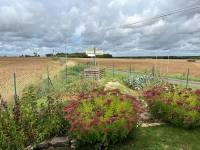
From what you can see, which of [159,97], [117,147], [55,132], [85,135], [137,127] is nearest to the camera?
[85,135]

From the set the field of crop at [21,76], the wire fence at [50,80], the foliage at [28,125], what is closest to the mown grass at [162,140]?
the foliage at [28,125]

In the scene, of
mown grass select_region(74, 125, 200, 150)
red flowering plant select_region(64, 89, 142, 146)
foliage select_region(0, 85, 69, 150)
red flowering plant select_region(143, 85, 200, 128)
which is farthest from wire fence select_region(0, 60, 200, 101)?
red flowering plant select_region(143, 85, 200, 128)

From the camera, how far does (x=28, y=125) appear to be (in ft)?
15.6

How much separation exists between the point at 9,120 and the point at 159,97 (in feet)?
12.8

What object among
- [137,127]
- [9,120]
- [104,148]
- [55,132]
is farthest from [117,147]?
[9,120]

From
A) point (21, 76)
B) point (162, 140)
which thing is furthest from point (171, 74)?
point (162, 140)

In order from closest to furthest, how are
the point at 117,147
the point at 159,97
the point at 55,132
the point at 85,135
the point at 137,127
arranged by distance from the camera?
the point at 85,135 < the point at 117,147 < the point at 137,127 < the point at 55,132 < the point at 159,97

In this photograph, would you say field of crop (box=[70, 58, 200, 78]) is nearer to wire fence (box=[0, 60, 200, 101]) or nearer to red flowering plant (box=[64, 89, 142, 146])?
wire fence (box=[0, 60, 200, 101])

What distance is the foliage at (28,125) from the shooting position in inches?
177

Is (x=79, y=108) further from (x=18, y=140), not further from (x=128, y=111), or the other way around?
(x=18, y=140)

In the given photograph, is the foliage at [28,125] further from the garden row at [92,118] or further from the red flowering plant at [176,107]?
the red flowering plant at [176,107]

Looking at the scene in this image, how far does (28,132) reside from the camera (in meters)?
4.70

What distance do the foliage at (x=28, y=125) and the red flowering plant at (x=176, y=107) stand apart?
2.58 metres

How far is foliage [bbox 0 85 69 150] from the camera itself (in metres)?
4.51
